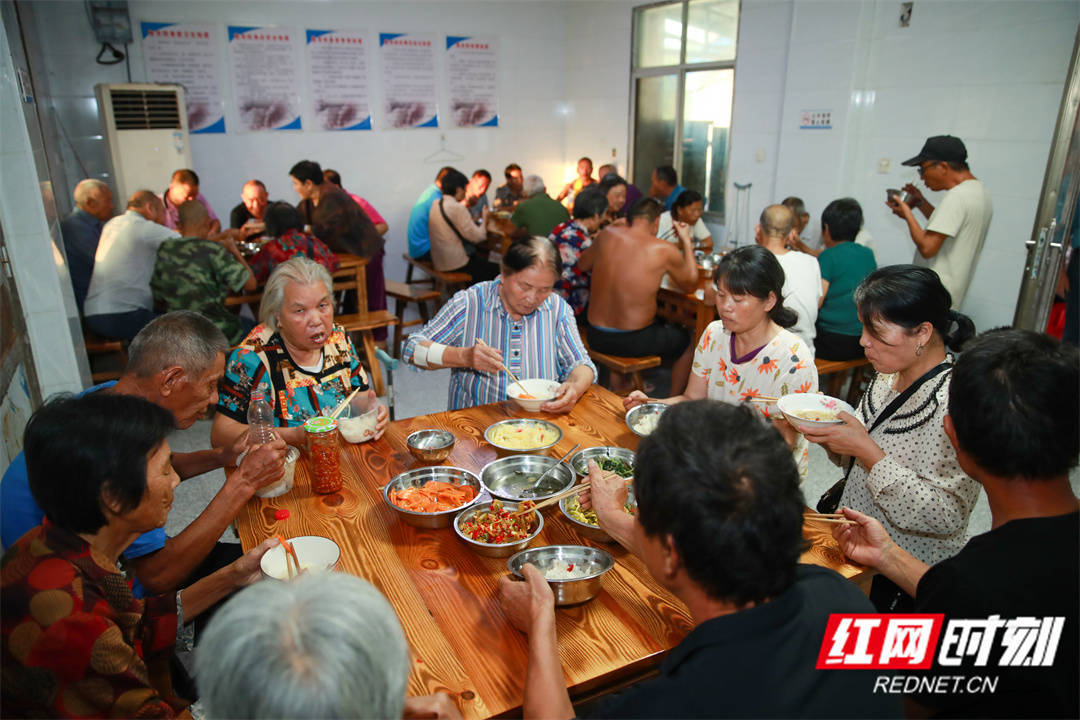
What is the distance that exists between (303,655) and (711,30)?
683cm

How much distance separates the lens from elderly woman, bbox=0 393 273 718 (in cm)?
111

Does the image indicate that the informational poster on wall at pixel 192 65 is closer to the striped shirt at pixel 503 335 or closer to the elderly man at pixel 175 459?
the striped shirt at pixel 503 335

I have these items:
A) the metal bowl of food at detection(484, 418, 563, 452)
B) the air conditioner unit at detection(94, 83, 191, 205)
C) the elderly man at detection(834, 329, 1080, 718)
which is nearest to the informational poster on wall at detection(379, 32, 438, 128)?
the air conditioner unit at detection(94, 83, 191, 205)

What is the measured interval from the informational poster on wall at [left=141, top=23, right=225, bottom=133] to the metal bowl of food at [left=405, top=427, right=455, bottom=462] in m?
5.28

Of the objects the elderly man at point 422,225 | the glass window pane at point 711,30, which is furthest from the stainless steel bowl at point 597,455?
the glass window pane at point 711,30

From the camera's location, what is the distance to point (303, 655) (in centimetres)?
80

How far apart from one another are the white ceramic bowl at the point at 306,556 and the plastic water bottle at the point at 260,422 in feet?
1.22

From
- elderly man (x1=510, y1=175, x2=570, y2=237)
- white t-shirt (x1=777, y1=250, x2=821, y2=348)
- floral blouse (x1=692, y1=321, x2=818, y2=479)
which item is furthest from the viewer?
elderly man (x1=510, y1=175, x2=570, y2=237)

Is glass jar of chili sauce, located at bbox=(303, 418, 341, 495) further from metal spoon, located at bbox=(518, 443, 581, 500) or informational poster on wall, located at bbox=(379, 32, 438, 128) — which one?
informational poster on wall, located at bbox=(379, 32, 438, 128)

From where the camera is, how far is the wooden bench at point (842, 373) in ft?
12.8

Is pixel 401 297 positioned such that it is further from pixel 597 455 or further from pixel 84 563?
pixel 84 563

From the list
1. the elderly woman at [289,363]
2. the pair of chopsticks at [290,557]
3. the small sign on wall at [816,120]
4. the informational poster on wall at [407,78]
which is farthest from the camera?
the informational poster on wall at [407,78]

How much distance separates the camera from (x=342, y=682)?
31.4 inches

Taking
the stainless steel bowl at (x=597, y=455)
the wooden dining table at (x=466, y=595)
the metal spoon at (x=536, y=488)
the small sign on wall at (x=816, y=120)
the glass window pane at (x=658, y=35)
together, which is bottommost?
the wooden dining table at (x=466, y=595)
